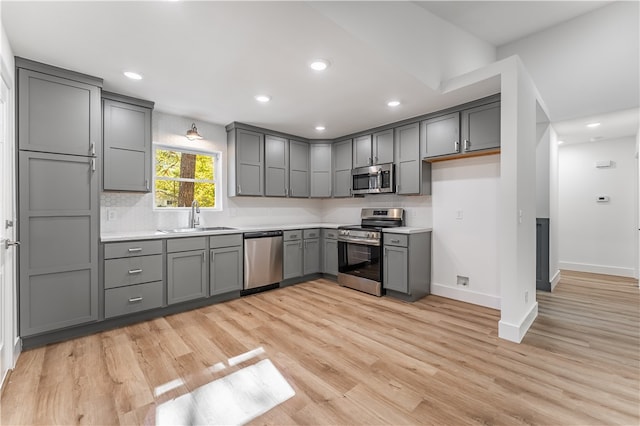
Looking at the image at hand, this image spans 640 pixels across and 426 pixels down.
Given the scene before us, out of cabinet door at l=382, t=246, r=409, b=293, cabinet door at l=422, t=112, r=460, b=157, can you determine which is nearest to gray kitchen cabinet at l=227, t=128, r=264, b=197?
cabinet door at l=382, t=246, r=409, b=293

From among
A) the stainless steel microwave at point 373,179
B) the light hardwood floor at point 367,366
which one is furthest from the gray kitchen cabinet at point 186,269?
the stainless steel microwave at point 373,179

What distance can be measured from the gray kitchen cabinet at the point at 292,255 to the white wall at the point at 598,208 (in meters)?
5.07

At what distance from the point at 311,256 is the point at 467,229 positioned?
235 centimetres

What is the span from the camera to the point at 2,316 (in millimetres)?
2029

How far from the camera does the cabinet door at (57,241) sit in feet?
7.88

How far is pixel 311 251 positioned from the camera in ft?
15.5

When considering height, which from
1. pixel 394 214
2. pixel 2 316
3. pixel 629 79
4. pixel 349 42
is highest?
pixel 629 79

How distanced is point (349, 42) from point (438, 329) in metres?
2.72

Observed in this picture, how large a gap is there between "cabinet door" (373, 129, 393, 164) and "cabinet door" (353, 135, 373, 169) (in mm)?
111

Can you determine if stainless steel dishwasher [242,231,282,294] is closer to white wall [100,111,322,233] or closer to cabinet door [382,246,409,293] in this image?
white wall [100,111,322,233]

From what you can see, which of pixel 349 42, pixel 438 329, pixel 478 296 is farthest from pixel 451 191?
pixel 349 42

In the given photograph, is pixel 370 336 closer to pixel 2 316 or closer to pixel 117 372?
pixel 117 372

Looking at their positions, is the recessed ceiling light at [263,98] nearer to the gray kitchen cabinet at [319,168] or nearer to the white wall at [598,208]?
the gray kitchen cabinet at [319,168]

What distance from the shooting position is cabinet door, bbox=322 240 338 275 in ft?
15.1
